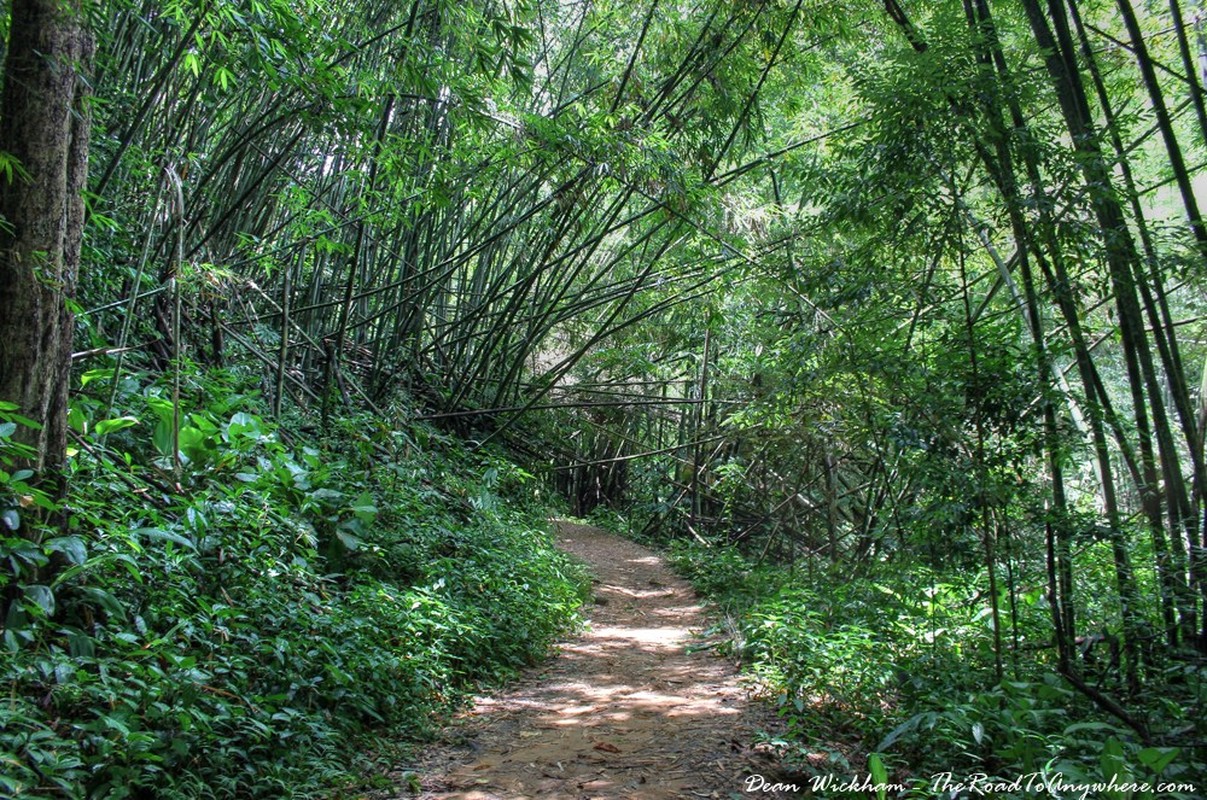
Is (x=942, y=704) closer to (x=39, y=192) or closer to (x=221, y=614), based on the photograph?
(x=221, y=614)

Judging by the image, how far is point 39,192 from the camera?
2207 mm

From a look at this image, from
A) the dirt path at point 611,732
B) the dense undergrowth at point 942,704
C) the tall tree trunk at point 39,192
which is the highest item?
the tall tree trunk at point 39,192

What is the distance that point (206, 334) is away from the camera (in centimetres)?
484

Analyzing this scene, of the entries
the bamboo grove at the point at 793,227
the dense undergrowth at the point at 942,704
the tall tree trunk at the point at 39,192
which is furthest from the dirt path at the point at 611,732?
the tall tree trunk at the point at 39,192

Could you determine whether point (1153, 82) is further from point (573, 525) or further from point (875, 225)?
point (573, 525)

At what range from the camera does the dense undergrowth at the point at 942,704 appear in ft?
7.43

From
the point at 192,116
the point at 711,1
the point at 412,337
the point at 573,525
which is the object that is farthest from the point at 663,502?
the point at 192,116

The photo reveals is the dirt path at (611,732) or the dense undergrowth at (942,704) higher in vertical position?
the dense undergrowth at (942,704)

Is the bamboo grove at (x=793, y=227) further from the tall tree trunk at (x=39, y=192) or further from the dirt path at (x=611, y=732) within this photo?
the dirt path at (x=611, y=732)

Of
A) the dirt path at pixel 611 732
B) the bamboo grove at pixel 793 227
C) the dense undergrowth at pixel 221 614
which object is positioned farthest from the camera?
the bamboo grove at pixel 793 227

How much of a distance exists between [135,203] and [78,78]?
211 cm

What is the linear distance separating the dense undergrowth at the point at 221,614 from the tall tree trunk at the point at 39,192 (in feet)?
0.65

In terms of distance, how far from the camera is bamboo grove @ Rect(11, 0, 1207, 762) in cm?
315

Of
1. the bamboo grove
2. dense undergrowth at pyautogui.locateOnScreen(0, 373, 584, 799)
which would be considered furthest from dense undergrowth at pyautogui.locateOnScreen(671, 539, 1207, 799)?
dense undergrowth at pyautogui.locateOnScreen(0, 373, 584, 799)
